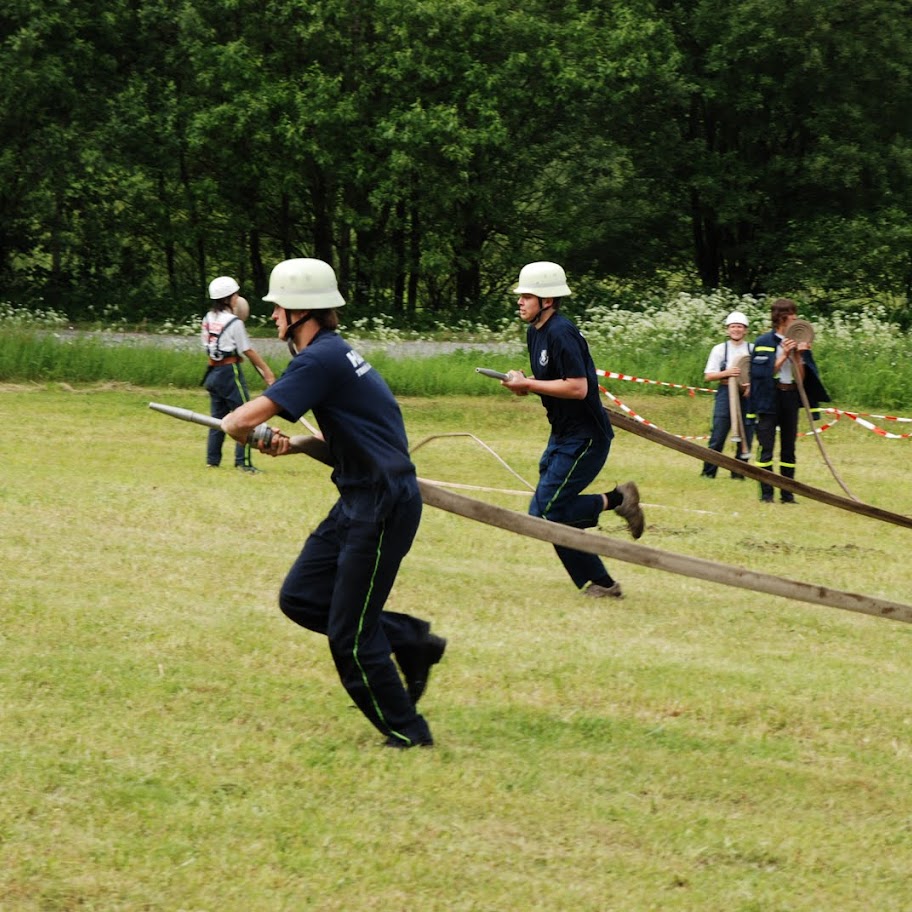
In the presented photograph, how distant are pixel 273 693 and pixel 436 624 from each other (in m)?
1.64

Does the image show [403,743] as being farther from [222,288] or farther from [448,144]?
[448,144]

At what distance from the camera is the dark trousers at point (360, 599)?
541cm

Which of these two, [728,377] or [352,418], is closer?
[352,418]

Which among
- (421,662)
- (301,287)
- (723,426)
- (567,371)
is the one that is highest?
A: (301,287)

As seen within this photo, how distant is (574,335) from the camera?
315 inches

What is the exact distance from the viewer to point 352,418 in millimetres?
5277

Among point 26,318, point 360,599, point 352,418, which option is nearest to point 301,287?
point 352,418

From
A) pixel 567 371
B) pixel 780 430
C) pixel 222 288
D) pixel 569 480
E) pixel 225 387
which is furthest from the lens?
pixel 225 387

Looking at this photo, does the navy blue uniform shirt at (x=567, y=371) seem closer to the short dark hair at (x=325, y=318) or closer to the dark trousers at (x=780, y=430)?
the short dark hair at (x=325, y=318)

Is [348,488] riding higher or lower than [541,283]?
lower

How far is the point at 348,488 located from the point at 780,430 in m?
8.66

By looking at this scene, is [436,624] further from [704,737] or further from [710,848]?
[710,848]

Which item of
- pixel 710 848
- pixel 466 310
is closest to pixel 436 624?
pixel 710 848

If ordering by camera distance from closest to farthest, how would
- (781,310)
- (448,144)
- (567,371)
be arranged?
(567,371) < (781,310) < (448,144)
